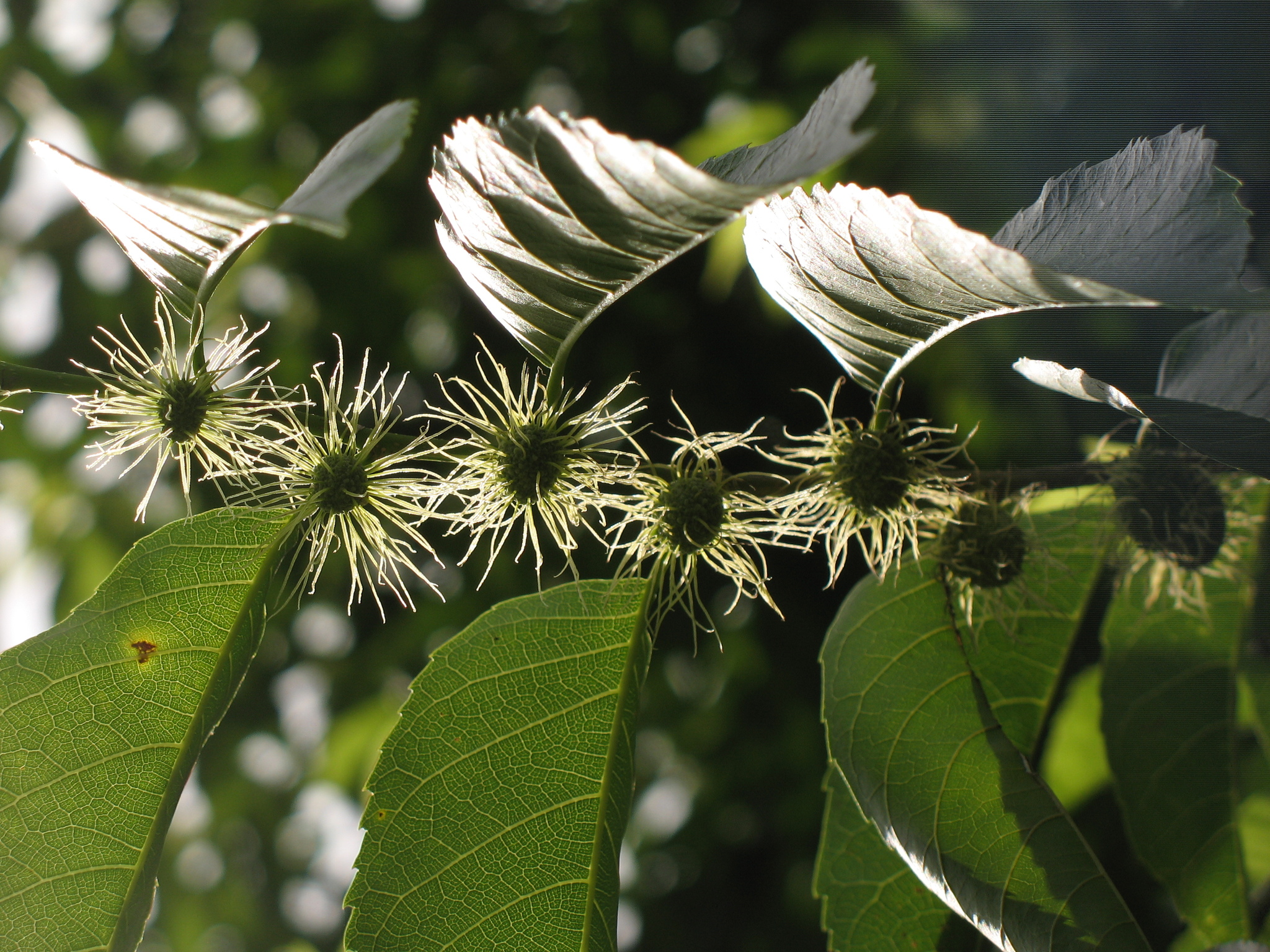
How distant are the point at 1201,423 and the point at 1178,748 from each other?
1.07m

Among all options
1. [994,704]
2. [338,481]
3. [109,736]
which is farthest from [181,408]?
[994,704]

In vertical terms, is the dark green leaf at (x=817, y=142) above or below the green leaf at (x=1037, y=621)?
above

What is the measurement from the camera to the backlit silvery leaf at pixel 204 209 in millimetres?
768

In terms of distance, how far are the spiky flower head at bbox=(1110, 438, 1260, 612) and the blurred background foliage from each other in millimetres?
1096

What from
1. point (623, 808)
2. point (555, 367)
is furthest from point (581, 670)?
point (555, 367)

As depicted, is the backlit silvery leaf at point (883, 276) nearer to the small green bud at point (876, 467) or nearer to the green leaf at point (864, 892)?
the small green bud at point (876, 467)

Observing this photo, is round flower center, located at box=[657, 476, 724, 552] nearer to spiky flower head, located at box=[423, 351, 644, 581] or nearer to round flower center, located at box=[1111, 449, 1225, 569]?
spiky flower head, located at box=[423, 351, 644, 581]

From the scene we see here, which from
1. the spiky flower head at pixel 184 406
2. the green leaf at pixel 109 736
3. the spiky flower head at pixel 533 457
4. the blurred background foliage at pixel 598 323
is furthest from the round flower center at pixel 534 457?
the blurred background foliage at pixel 598 323

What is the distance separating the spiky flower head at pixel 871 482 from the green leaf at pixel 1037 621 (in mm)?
231

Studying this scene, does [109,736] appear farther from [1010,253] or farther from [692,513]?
[1010,253]

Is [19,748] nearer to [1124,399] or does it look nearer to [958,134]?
[1124,399]

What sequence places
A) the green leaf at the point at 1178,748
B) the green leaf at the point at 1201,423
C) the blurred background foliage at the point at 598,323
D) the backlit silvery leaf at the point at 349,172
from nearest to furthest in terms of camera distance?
the backlit silvery leaf at the point at 349,172
the green leaf at the point at 1201,423
the green leaf at the point at 1178,748
the blurred background foliage at the point at 598,323

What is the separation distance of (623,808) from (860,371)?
2.32 feet

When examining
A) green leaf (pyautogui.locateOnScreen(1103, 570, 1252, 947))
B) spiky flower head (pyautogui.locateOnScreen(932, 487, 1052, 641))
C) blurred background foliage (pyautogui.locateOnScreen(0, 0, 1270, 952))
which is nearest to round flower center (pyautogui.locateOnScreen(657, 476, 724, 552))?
spiky flower head (pyautogui.locateOnScreen(932, 487, 1052, 641))
